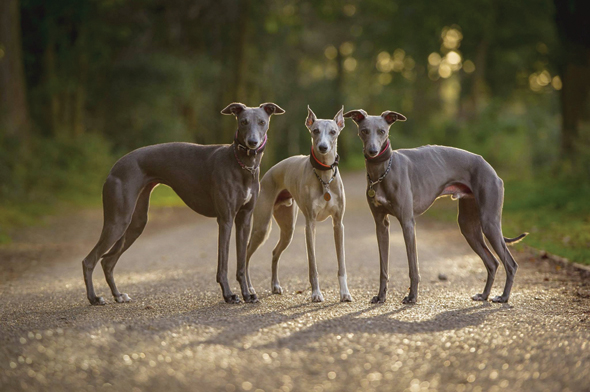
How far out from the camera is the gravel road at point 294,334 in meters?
4.11

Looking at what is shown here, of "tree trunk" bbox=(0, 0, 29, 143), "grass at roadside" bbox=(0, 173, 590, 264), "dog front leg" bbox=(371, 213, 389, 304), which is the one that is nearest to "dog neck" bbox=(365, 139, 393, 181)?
"dog front leg" bbox=(371, 213, 389, 304)

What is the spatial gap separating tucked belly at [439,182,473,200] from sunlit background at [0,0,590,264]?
4763 millimetres

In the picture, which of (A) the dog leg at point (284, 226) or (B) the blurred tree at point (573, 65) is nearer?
(A) the dog leg at point (284, 226)

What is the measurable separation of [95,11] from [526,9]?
17.3 meters

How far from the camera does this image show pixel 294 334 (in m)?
5.18

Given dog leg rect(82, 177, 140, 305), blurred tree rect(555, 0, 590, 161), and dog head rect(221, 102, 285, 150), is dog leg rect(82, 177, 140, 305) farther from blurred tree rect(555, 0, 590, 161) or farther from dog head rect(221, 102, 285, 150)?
blurred tree rect(555, 0, 590, 161)

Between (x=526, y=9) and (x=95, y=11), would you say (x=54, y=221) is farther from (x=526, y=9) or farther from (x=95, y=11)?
(x=526, y=9)

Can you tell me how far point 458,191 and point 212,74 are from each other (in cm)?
2219

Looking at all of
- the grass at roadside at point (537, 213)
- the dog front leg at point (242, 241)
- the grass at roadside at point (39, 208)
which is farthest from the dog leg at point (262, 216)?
the grass at roadside at point (39, 208)

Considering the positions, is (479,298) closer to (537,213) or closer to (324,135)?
(324,135)

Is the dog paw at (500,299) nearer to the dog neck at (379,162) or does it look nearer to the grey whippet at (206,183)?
the dog neck at (379,162)

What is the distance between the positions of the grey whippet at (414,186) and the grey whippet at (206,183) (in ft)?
3.88

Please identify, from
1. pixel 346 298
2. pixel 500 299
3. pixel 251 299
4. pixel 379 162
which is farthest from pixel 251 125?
pixel 500 299

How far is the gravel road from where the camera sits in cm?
411
